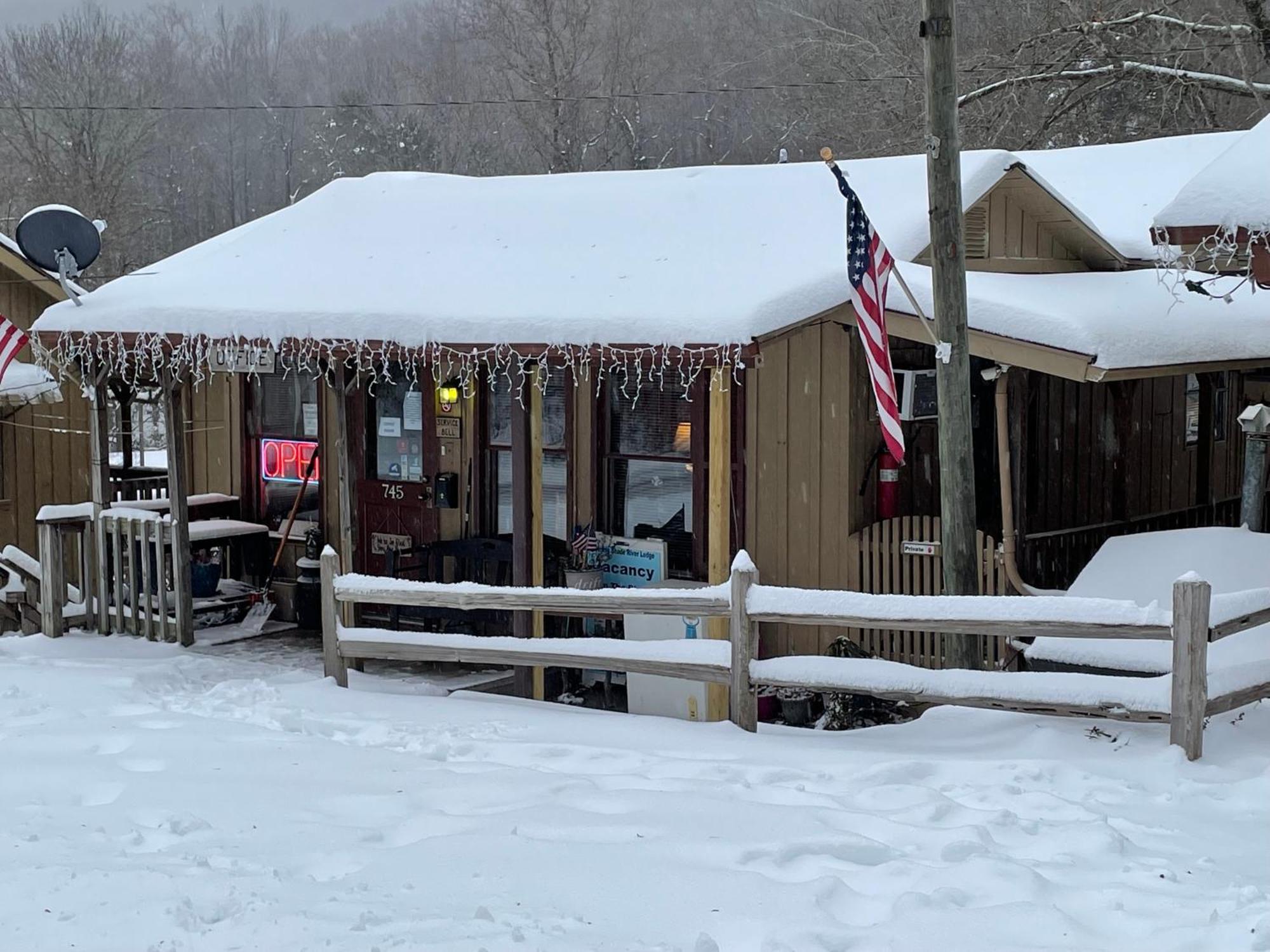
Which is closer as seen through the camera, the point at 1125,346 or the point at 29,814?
the point at 29,814

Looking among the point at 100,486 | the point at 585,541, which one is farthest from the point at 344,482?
the point at 100,486

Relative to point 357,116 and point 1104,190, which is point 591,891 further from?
point 357,116

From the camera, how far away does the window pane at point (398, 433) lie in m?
12.8

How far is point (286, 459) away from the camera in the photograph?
13.9m

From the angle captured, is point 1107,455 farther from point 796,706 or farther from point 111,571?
point 111,571

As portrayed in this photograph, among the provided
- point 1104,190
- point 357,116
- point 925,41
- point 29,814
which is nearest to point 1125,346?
point 925,41

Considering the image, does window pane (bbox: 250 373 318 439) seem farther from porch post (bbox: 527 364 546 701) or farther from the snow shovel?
porch post (bbox: 527 364 546 701)

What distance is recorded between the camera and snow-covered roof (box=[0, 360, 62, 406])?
1492 centimetres

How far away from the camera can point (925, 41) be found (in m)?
7.89

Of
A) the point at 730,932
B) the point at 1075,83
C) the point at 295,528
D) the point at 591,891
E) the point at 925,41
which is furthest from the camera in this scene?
the point at 1075,83

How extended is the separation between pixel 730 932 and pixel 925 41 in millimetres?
5266

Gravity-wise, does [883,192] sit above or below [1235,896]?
above

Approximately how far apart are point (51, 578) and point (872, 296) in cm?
814

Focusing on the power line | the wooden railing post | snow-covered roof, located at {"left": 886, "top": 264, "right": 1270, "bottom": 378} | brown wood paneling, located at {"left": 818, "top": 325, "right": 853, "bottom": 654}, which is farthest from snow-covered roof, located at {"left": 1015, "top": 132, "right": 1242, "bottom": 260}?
the power line
